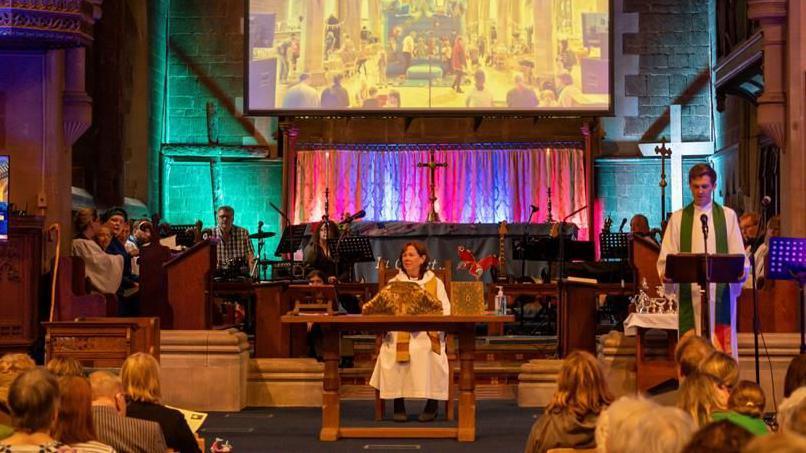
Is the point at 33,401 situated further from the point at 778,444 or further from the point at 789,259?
the point at 789,259

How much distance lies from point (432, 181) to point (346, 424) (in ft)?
33.0

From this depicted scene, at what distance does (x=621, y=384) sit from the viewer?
10.6m

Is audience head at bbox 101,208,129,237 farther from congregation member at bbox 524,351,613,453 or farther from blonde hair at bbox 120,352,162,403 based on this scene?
congregation member at bbox 524,351,613,453

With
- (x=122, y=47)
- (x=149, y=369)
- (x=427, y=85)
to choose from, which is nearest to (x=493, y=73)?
(x=427, y=85)

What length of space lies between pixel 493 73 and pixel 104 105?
5572mm

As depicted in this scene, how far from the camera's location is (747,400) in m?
4.55

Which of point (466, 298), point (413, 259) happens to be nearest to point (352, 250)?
point (413, 259)

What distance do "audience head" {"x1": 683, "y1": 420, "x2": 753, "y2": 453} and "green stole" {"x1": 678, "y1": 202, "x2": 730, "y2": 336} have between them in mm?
6128

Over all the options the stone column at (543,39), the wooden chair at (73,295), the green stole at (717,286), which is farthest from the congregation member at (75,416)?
the stone column at (543,39)

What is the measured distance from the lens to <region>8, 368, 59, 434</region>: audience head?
13.2 feet

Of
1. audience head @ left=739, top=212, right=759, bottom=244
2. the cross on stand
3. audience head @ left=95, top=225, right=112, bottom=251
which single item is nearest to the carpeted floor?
audience head @ left=95, top=225, right=112, bottom=251

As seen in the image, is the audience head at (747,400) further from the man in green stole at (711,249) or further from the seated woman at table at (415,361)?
the seated woman at table at (415,361)

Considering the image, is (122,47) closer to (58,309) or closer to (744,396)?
(58,309)

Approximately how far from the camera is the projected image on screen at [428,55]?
18.9 meters
